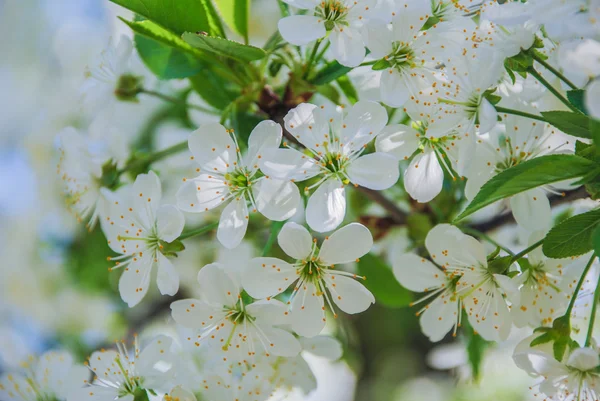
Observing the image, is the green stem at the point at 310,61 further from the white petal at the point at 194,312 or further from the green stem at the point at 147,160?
the white petal at the point at 194,312

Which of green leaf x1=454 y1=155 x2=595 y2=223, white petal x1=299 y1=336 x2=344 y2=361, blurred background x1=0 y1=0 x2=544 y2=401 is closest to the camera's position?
green leaf x1=454 y1=155 x2=595 y2=223

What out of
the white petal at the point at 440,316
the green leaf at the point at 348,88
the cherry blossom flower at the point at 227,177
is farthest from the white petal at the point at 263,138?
the white petal at the point at 440,316

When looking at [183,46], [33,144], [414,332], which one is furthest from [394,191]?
[414,332]

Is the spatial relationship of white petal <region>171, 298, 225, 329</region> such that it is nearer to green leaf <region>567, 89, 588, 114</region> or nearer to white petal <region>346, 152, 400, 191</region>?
white petal <region>346, 152, 400, 191</region>

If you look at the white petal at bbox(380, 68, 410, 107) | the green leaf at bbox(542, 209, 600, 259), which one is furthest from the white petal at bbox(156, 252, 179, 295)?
the green leaf at bbox(542, 209, 600, 259)

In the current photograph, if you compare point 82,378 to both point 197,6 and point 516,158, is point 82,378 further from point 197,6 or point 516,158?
point 516,158

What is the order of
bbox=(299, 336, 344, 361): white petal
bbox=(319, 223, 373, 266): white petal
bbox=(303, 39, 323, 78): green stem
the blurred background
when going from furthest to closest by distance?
1. the blurred background
2. bbox=(299, 336, 344, 361): white petal
3. bbox=(303, 39, 323, 78): green stem
4. bbox=(319, 223, 373, 266): white petal
